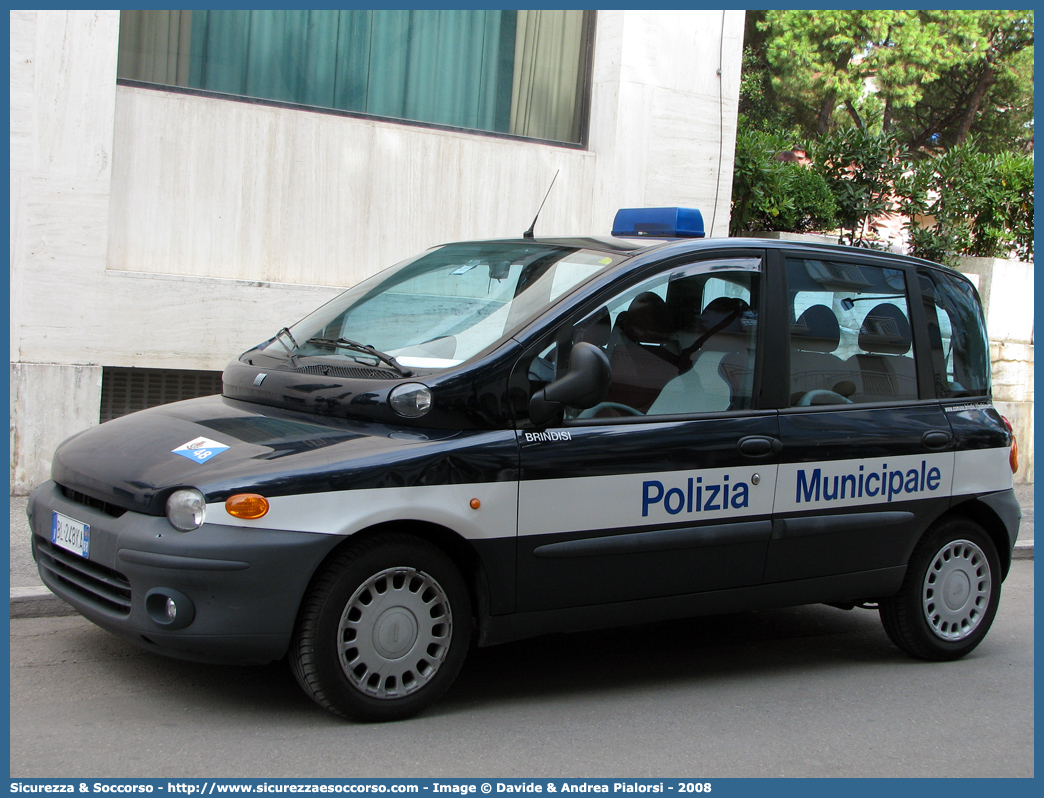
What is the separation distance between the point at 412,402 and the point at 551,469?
59 centimetres

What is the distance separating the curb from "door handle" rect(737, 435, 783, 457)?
3180 millimetres

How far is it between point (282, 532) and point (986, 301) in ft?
33.0

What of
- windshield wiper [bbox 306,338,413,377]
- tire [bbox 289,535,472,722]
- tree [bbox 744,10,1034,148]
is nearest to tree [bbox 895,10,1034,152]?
tree [bbox 744,10,1034,148]

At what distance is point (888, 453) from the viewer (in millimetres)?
5250

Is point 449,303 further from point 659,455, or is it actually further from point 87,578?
point 87,578

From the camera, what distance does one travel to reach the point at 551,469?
4.39m

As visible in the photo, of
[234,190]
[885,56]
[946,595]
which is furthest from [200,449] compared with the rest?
[885,56]

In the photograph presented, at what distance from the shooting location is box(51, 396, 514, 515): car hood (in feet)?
12.9

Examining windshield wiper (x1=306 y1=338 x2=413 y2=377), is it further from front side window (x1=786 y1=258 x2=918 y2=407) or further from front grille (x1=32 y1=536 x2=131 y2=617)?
front side window (x1=786 y1=258 x2=918 y2=407)

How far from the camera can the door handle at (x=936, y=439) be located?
17.7 feet

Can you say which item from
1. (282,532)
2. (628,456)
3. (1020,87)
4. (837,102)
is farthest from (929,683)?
(1020,87)

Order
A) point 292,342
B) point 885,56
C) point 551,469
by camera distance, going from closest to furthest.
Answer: point 551,469
point 292,342
point 885,56

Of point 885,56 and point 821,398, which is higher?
point 885,56
